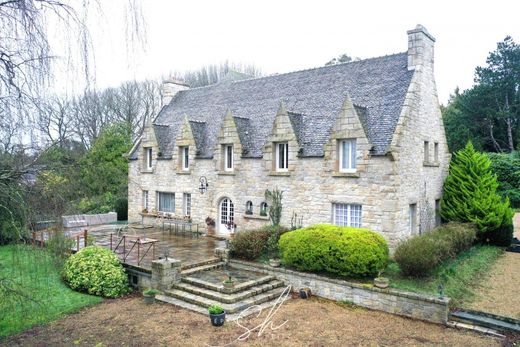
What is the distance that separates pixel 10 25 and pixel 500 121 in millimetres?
46395

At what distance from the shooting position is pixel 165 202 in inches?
952

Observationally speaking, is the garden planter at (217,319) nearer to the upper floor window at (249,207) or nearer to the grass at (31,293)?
the grass at (31,293)

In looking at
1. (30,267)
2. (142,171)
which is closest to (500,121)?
(142,171)

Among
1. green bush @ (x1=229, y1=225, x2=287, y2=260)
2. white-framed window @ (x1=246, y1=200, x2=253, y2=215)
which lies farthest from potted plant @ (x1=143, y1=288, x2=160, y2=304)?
white-framed window @ (x1=246, y1=200, x2=253, y2=215)

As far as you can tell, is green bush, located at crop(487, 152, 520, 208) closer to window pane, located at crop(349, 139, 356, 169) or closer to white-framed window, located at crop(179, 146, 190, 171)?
window pane, located at crop(349, 139, 356, 169)

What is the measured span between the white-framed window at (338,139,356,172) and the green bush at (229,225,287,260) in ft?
13.2

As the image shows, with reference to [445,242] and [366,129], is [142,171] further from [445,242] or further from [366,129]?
[445,242]

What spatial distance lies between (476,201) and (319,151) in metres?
8.52

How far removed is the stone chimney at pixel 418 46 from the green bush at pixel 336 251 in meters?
8.53

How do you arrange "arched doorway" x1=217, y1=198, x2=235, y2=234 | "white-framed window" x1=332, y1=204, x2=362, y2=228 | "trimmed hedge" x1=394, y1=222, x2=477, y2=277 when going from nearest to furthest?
"trimmed hedge" x1=394, y1=222, x2=477, y2=277, "white-framed window" x1=332, y1=204, x2=362, y2=228, "arched doorway" x1=217, y1=198, x2=235, y2=234

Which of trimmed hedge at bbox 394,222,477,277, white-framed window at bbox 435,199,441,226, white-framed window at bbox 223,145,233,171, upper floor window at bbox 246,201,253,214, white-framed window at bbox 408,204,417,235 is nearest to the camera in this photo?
trimmed hedge at bbox 394,222,477,277

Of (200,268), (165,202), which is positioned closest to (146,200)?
(165,202)

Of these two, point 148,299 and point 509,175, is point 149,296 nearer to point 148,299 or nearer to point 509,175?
point 148,299

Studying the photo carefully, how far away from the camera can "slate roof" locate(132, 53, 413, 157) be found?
55.7 ft
